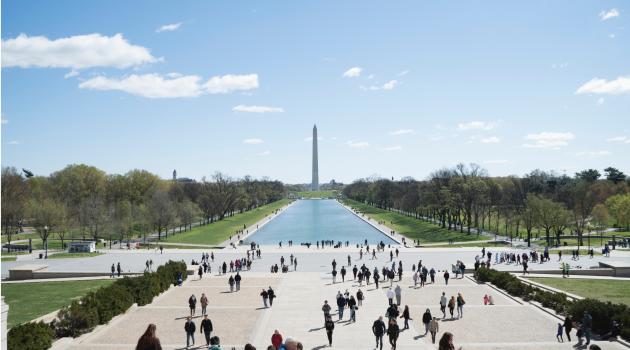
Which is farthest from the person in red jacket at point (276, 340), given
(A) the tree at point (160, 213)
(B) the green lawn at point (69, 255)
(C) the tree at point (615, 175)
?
(C) the tree at point (615, 175)

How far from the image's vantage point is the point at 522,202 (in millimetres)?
98375

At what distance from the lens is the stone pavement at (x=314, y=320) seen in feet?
64.9

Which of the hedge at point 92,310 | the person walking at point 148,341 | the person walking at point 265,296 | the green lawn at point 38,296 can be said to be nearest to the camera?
the person walking at point 148,341

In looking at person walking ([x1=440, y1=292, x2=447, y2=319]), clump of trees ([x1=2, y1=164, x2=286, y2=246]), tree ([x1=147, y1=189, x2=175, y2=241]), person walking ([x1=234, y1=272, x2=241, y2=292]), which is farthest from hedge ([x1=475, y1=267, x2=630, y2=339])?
tree ([x1=147, y1=189, x2=175, y2=241])

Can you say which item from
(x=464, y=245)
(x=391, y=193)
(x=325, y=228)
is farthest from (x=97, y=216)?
(x=391, y=193)

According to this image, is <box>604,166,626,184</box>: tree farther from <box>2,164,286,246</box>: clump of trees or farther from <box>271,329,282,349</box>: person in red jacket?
<box>271,329,282,349</box>: person in red jacket

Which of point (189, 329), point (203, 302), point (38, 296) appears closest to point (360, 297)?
point (203, 302)

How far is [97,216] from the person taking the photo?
67.9 meters

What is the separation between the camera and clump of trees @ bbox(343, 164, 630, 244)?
62531mm

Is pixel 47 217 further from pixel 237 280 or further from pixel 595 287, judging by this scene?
pixel 595 287

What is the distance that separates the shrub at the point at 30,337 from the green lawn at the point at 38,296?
262 inches

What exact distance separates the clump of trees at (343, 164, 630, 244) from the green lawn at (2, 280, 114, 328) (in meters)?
47.5

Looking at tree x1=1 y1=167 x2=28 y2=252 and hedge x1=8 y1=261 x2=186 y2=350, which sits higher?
tree x1=1 y1=167 x2=28 y2=252

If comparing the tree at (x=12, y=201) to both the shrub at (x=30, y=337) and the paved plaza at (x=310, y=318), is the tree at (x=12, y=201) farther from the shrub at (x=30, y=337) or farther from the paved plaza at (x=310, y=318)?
the shrub at (x=30, y=337)
